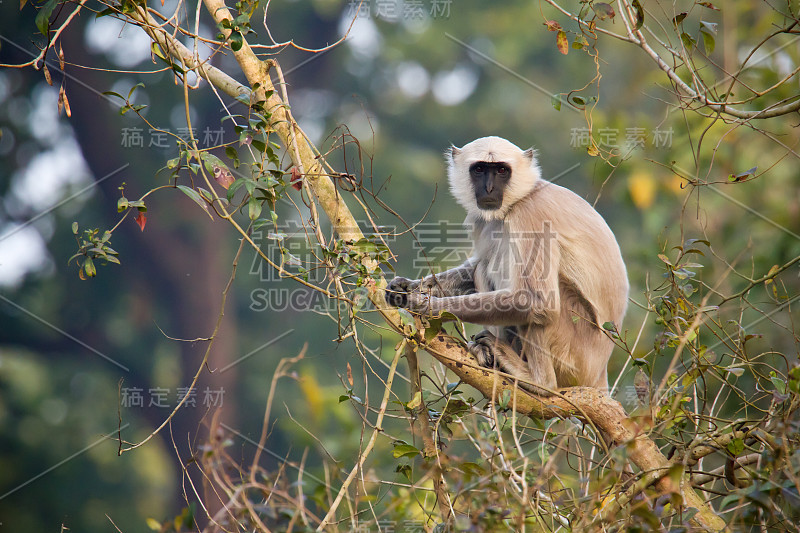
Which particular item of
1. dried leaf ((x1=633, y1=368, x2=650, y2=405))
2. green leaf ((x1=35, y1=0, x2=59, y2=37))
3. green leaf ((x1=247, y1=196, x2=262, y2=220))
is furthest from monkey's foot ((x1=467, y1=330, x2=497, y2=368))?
green leaf ((x1=35, y1=0, x2=59, y2=37))

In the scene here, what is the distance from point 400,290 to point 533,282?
744 mm

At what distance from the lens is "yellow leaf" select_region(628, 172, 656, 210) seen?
5660 millimetres

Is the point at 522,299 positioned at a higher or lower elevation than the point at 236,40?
lower

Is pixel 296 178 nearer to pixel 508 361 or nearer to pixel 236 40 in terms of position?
pixel 236 40

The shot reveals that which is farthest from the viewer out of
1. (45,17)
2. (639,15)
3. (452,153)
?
(452,153)

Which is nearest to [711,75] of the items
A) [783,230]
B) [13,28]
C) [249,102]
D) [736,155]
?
[736,155]

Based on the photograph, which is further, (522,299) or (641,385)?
(522,299)

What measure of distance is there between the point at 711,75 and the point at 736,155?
2.55m

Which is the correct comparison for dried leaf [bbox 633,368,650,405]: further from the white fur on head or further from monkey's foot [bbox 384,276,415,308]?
the white fur on head

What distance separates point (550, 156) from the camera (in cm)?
1442

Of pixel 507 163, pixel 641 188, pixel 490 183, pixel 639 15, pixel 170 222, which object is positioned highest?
pixel 639 15

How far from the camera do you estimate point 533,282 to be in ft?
12.6

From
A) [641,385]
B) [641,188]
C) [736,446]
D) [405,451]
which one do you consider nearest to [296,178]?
[405,451]

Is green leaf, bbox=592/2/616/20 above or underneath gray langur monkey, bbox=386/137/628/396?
above
